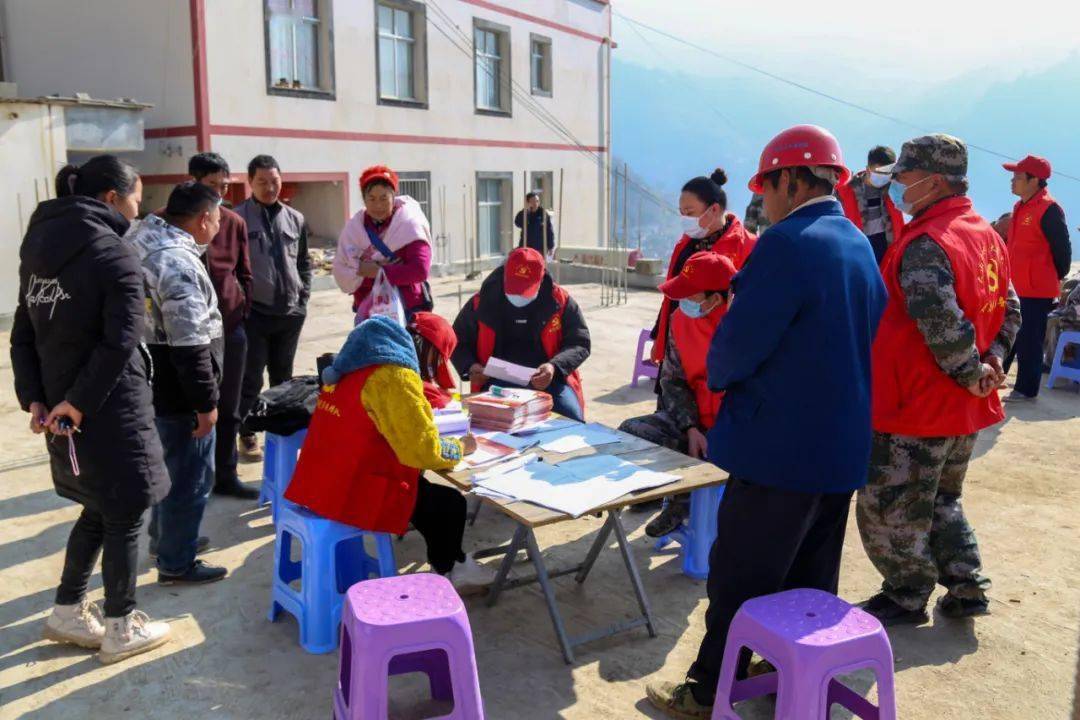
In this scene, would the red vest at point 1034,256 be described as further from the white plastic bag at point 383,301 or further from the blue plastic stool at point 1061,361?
the white plastic bag at point 383,301

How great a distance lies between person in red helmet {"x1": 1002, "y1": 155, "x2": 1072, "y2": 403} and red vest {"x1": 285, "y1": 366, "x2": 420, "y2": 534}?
572 centimetres

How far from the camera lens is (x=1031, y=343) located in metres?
7.46

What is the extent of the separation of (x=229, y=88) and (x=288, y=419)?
9622 mm

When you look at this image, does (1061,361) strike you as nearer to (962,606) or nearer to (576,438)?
(962,606)

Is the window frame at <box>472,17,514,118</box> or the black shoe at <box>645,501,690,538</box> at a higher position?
the window frame at <box>472,17,514,118</box>

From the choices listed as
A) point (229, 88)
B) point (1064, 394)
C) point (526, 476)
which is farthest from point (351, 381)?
point (229, 88)

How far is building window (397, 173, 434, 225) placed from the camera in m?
16.1

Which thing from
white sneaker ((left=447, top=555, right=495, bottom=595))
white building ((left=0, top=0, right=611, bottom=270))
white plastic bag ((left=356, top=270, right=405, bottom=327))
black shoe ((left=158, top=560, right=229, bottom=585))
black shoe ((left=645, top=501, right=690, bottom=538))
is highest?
white building ((left=0, top=0, right=611, bottom=270))

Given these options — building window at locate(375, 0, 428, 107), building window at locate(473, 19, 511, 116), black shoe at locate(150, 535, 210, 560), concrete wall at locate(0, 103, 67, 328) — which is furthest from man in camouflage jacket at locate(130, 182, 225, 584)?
building window at locate(473, 19, 511, 116)

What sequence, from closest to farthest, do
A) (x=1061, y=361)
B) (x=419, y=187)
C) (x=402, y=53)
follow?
(x=1061, y=361) → (x=402, y=53) → (x=419, y=187)

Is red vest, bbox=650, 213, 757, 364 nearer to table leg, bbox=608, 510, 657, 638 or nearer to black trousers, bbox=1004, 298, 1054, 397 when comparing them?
table leg, bbox=608, 510, 657, 638

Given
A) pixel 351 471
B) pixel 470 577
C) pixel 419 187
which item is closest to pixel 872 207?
pixel 470 577

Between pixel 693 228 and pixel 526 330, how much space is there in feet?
3.33

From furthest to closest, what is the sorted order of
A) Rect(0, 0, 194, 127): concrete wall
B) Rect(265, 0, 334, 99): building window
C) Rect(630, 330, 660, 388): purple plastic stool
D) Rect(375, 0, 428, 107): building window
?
Rect(375, 0, 428, 107): building window → Rect(265, 0, 334, 99): building window → Rect(0, 0, 194, 127): concrete wall → Rect(630, 330, 660, 388): purple plastic stool
